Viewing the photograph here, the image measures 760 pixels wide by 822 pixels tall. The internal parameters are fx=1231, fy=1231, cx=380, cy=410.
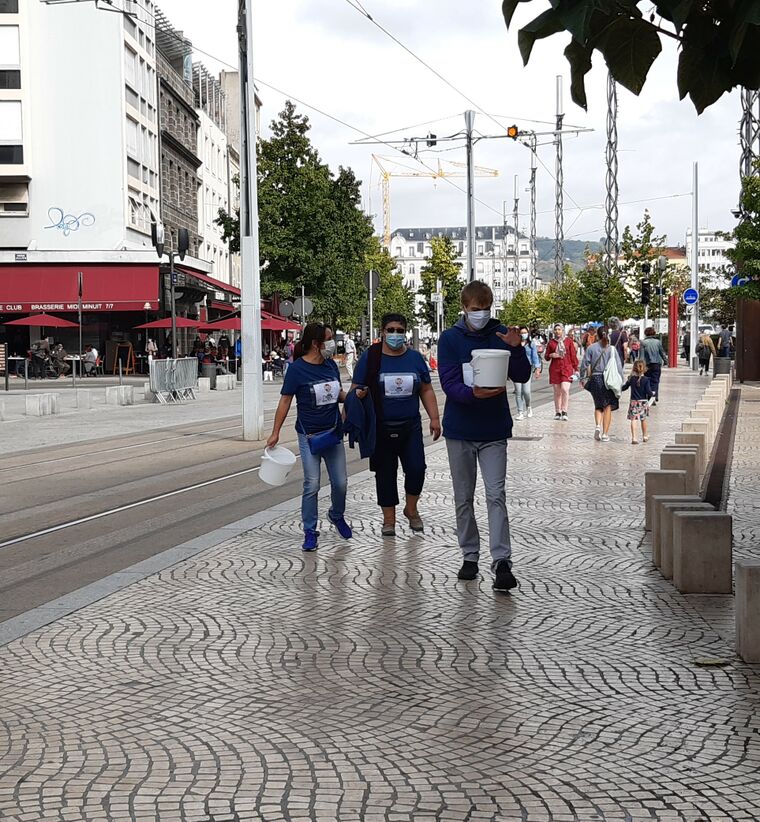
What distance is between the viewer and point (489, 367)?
283 inches

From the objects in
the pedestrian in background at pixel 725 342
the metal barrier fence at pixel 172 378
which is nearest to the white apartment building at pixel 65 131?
the metal barrier fence at pixel 172 378

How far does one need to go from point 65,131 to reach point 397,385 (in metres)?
43.1

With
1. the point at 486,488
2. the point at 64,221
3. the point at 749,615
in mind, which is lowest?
the point at 749,615

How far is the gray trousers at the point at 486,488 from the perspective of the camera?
7465 millimetres

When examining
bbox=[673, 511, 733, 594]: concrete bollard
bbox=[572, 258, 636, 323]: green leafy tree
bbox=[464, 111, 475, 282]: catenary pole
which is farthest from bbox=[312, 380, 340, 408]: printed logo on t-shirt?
bbox=[572, 258, 636, 323]: green leafy tree

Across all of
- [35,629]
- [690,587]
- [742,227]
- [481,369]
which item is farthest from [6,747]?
[742,227]

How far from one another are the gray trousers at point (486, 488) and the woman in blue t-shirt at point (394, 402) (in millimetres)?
1595

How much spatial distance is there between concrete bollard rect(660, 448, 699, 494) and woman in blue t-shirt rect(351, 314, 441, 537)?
2129 mm

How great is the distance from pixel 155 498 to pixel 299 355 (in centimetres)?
346

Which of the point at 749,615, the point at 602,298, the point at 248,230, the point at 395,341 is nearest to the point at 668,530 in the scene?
the point at 749,615

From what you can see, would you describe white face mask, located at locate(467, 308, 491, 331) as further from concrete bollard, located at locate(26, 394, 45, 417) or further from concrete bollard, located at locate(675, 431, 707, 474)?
concrete bollard, located at locate(26, 394, 45, 417)

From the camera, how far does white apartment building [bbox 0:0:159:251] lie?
48.5 m

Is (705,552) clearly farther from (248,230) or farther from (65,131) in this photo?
(65,131)

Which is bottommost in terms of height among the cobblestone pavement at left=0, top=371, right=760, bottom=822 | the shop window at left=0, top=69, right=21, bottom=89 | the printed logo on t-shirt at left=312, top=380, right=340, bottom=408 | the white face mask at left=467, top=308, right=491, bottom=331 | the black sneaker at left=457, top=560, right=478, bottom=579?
the cobblestone pavement at left=0, top=371, right=760, bottom=822
